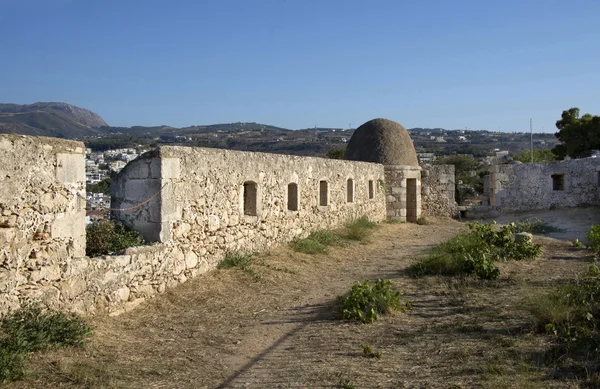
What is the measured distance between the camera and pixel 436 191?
17875 millimetres

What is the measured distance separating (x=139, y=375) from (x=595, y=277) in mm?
5090

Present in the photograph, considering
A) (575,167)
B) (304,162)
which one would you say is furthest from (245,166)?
(575,167)

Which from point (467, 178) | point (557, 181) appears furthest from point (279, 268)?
point (467, 178)

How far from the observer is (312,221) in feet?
37.2

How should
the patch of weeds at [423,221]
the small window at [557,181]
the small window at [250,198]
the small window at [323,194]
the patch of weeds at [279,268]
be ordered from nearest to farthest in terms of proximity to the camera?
the patch of weeds at [279,268]
the small window at [250,198]
the small window at [323,194]
the patch of weeds at [423,221]
the small window at [557,181]

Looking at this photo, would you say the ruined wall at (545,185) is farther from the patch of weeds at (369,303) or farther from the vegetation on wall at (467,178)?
the patch of weeds at (369,303)

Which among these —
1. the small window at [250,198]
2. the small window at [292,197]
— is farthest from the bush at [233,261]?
the small window at [292,197]

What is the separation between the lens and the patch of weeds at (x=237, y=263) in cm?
770

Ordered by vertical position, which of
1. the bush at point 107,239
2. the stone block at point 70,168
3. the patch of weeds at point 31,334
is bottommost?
the patch of weeds at point 31,334

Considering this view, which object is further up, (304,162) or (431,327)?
(304,162)

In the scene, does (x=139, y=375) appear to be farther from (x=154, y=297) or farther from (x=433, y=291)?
(x=433, y=291)

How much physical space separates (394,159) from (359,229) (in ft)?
17.0

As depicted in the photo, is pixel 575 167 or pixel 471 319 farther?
pixel 575 167

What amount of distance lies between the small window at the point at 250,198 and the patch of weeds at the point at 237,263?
1.06 meters
